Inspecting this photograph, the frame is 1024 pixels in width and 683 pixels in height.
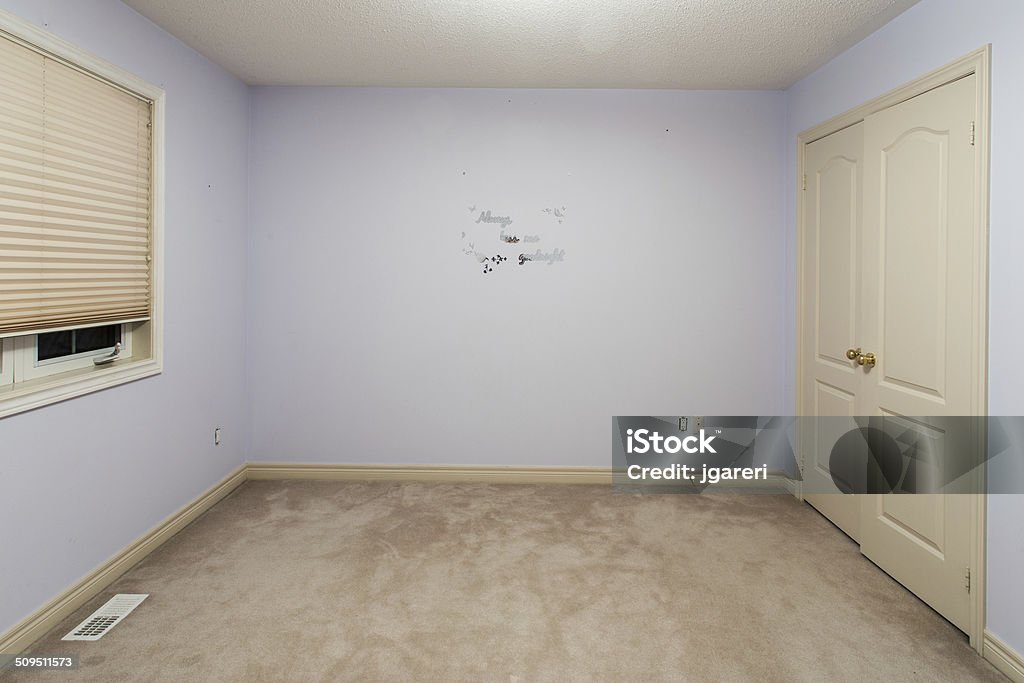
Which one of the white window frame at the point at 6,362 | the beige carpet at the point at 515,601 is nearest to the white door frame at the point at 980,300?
the beige carpet at the point at 515,601

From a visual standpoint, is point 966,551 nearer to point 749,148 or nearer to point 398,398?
point 749,148

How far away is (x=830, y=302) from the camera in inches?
130

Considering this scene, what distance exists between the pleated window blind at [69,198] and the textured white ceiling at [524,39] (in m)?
0.61

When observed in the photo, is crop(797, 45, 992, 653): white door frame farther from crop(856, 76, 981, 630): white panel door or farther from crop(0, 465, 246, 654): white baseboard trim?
crop(0, 465, 246, 654): white baseboard trim

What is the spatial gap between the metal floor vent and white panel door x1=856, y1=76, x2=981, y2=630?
331 cm

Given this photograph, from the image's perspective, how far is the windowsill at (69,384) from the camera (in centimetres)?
211

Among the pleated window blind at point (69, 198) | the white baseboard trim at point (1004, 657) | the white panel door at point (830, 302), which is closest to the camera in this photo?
the white baseboard trim at point (1004, 657)

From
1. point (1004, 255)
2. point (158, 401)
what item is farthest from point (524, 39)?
point (158, 401)

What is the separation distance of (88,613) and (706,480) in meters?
3.43

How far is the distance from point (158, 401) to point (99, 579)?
0.84m

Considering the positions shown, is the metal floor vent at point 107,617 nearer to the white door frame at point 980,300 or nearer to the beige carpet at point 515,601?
the beige carpet at point 515,601

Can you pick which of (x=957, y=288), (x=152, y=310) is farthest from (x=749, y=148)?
(x=152, y=310)

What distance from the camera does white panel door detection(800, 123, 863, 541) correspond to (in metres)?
3.06

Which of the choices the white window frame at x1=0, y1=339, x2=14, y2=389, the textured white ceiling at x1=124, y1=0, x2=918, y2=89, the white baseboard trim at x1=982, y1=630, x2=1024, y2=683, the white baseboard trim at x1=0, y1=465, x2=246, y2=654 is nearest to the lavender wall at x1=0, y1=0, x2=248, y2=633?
the white baseboard trim at x1=0, y1=465, x2=246, y2=654
